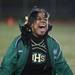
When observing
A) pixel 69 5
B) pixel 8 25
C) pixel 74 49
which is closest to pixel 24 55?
pixel 74 49

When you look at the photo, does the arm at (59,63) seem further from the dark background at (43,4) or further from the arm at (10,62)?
the dark background at (43,4)

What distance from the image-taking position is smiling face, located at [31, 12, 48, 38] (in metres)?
6.14

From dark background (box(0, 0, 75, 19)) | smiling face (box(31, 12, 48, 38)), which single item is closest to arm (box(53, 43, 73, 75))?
smiling face (box(31, 12, 48, 38))

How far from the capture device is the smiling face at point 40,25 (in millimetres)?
6141

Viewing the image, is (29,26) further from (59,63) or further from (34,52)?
(59,63)

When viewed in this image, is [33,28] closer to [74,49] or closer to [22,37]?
[22,37]

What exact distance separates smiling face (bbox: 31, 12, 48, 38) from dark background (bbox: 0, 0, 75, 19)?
20.2 metres

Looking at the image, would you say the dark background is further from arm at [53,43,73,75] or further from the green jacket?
the green jacket

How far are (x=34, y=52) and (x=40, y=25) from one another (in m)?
0.29

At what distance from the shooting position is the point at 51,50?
6.17m

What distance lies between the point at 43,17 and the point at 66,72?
2.14ft

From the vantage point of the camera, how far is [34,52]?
6172 millimetres

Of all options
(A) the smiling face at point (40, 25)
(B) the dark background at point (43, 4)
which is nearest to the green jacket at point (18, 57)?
(A) the smiling face at point (40, 25)

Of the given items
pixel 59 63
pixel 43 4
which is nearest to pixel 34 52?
pixel 59 63
